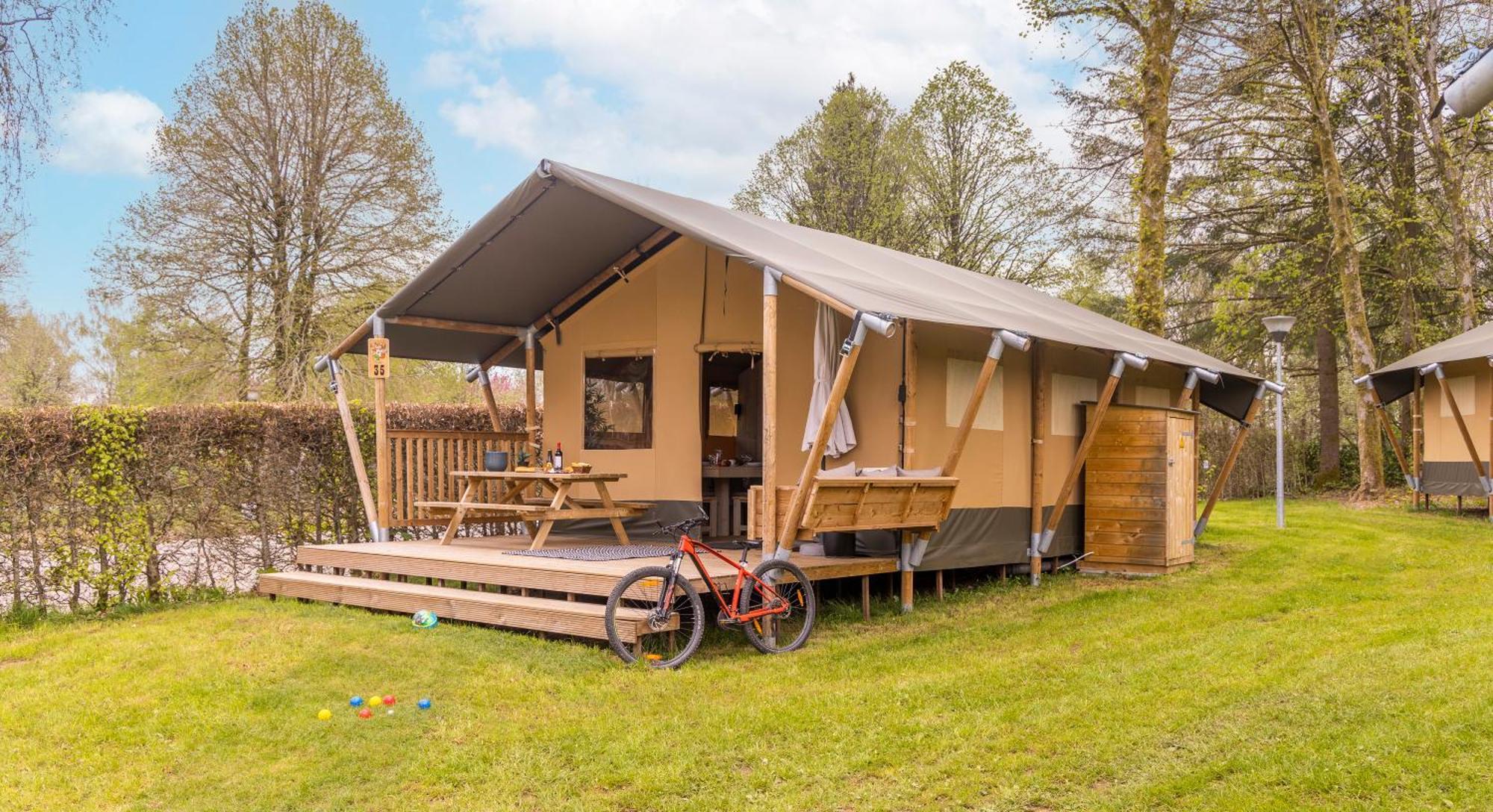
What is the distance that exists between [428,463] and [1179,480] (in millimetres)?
5973

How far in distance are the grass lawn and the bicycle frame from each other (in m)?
0.26

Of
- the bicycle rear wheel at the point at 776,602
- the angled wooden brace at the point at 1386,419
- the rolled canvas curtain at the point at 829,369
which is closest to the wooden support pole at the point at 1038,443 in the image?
the rolled canvas curtain at the point at 829,369

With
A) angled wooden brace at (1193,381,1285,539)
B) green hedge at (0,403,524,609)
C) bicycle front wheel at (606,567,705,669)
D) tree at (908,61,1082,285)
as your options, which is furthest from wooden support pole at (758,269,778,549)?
tree at (908,61,1082,285)

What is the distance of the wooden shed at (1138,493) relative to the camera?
339 inches

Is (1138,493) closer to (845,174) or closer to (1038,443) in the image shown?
(1038,443)

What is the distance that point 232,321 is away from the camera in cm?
1578

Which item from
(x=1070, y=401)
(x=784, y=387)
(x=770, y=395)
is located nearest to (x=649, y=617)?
(x=770, y=395)

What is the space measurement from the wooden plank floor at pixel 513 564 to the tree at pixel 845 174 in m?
13.9

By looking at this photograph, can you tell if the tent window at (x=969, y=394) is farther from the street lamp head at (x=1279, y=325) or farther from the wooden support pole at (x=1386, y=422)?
the wooden support pole at (x=1386, y=422)

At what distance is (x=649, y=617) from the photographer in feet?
18.1

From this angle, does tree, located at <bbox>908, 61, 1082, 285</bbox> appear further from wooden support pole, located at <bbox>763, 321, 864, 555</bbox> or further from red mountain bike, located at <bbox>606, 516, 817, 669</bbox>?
red mountain bike, located at <bbox>606, 516, 817, 669</bbox>

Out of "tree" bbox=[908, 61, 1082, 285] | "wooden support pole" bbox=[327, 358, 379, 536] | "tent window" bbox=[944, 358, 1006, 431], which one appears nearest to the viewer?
"tent window" bbox=[944, 358, 1006, 431]

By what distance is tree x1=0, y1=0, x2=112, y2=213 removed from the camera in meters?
5.00

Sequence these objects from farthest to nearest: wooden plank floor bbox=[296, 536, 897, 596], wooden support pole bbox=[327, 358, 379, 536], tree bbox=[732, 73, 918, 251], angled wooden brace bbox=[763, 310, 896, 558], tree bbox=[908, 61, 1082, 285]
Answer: tree bbox=[732, 73, 918, 251] → tree bbox=[908, 61, 1082, 285] → wooden support pole bbox=[327, 358, 379, 536] → wooden plank floor bbox=[296, 536, 897, 596] → angled wooden brace bbox=[763, 310, 896, 558]
